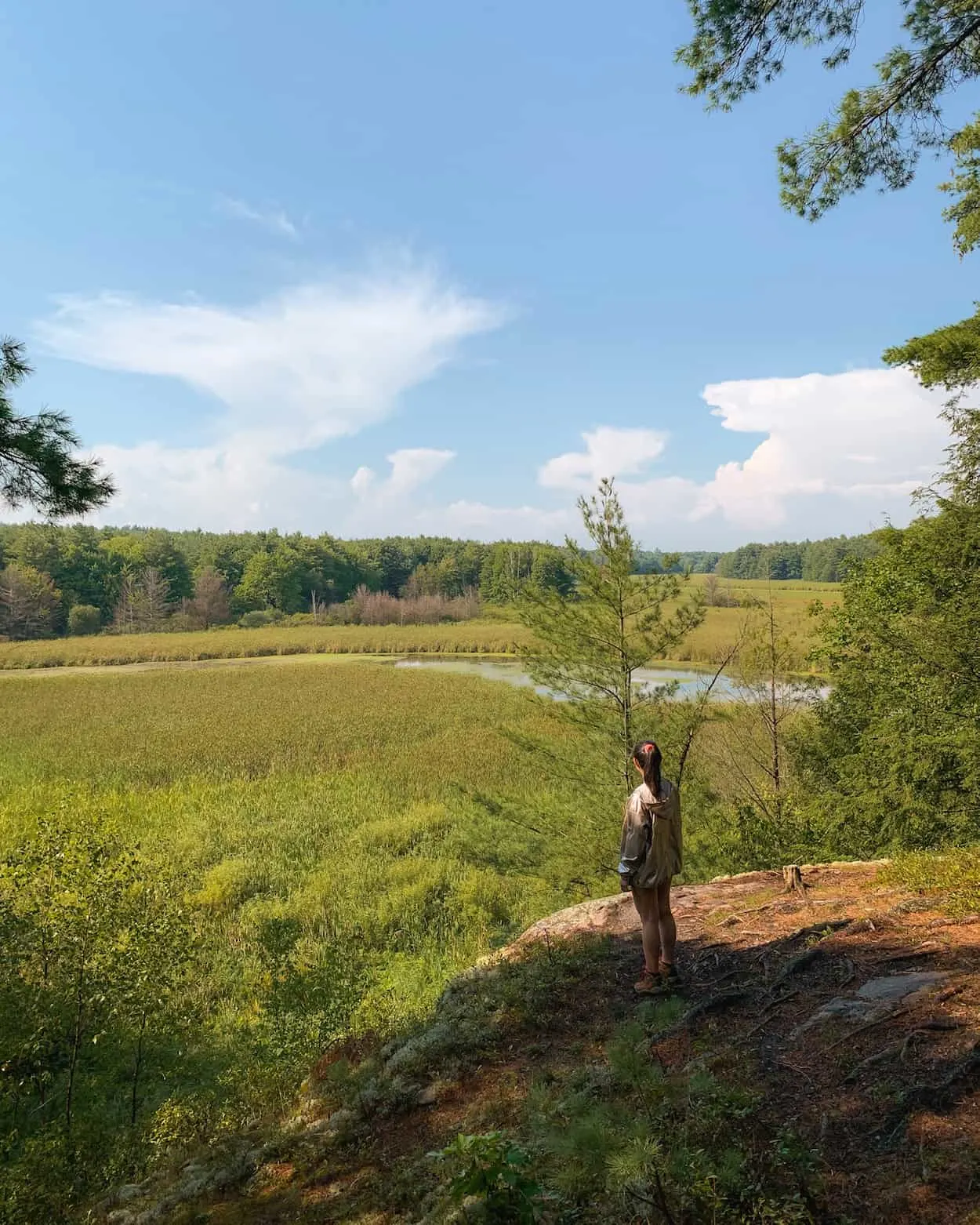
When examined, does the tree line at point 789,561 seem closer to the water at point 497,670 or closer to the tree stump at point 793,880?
the water at point 497,670

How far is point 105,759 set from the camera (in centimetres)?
2044

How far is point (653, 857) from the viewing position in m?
4.46

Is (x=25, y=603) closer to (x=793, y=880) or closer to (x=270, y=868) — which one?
(x=270, y=868)

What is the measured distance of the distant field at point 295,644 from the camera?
1879 inches

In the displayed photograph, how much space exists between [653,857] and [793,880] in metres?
2.61

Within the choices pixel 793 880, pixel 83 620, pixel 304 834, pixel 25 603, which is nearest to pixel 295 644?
pixel 83 620

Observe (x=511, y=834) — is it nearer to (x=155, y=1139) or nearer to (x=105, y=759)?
(x=155, y=1139)

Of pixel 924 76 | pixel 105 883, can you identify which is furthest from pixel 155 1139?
pixel 924 76

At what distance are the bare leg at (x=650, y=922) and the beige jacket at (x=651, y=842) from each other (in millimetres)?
98

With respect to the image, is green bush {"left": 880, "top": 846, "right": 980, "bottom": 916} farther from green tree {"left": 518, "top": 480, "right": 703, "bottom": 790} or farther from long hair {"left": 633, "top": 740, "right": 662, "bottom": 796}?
green tree {"left": 518, "top": 480, "right": 703, "bottom": 790}

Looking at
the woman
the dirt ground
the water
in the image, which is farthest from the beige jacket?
the water

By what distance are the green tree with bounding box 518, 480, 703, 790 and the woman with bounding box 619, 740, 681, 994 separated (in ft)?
18.4

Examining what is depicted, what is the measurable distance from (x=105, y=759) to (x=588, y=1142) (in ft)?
72.6

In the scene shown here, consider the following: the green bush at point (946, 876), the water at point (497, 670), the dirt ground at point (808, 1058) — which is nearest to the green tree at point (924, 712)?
the green bush at point (946, 876)
